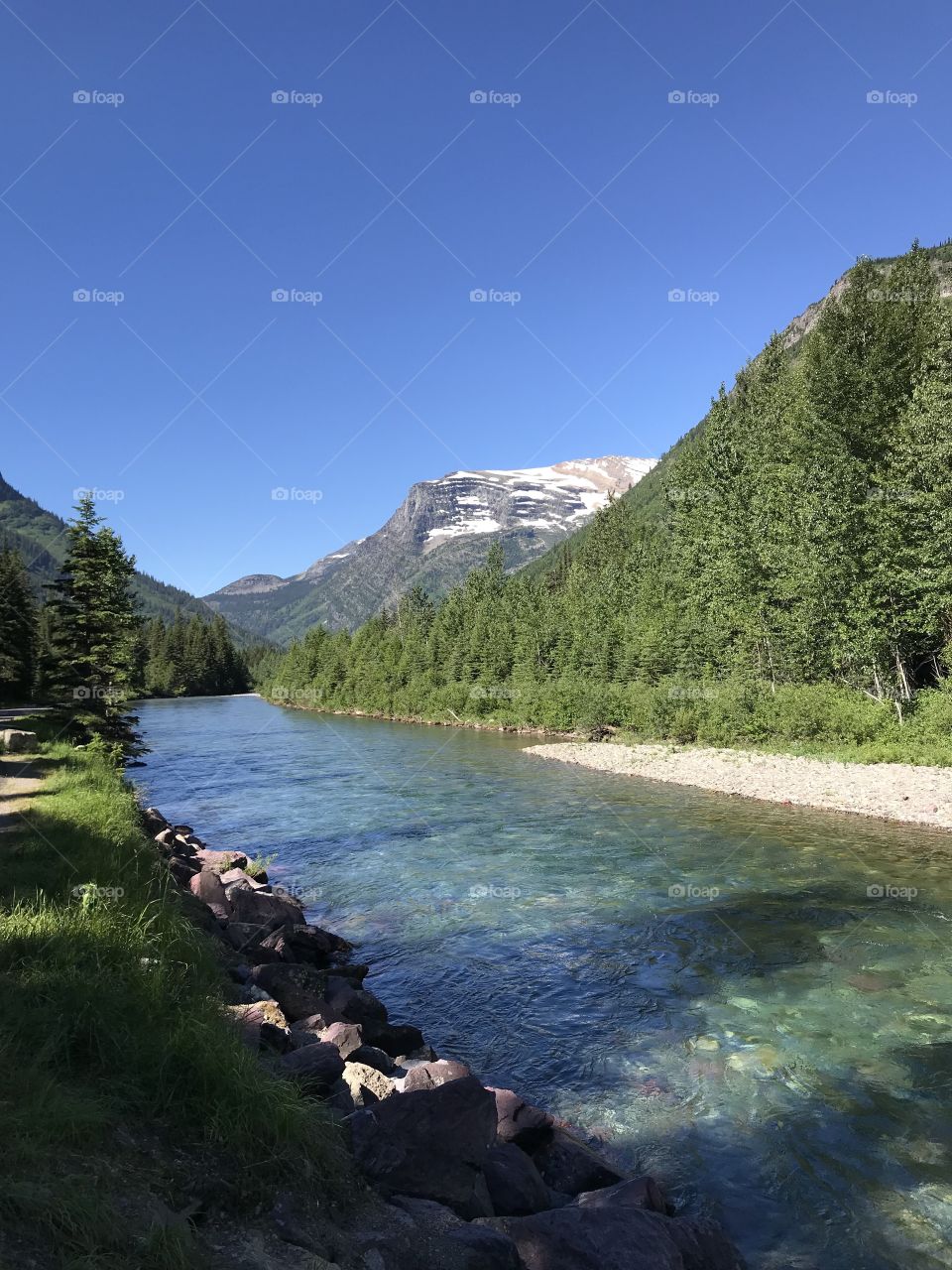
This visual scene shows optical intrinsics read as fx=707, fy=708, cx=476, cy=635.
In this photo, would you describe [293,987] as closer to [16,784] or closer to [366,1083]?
[366,1083]

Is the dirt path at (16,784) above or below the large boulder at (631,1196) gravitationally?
above

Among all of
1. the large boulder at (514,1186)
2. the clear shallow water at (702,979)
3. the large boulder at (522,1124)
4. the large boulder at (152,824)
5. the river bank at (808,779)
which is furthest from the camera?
the river bank at (808,779)

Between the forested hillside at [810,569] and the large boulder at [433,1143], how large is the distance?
2997cm

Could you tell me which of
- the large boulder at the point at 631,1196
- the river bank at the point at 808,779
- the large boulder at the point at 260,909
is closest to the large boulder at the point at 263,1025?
the large boulder at the point at 631,1196

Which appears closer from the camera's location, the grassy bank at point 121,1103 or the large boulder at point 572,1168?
the grassy bank at point 121,1103

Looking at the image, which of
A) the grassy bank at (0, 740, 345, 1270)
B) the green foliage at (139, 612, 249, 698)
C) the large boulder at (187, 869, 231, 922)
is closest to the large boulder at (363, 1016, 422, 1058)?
the grassy bank at (0, 740, 345, 1270)

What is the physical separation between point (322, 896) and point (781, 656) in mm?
36547

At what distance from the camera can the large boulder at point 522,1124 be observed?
291 inches

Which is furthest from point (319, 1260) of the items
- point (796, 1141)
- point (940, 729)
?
point (940, 729)

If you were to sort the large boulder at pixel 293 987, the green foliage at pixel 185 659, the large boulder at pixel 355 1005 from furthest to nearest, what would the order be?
the green foliage at pixel 185 659 < the large boulder at pixel 355 1005 < the large boulder at pixel 293 987

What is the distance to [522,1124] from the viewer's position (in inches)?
293

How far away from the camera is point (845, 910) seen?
15.5 m

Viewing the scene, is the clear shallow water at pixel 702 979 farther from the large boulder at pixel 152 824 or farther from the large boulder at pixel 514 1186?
the large boulder at pixel 152 824

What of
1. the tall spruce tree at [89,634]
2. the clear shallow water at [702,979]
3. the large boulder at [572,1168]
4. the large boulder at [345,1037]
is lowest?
the clear shallow water at [702,979]
